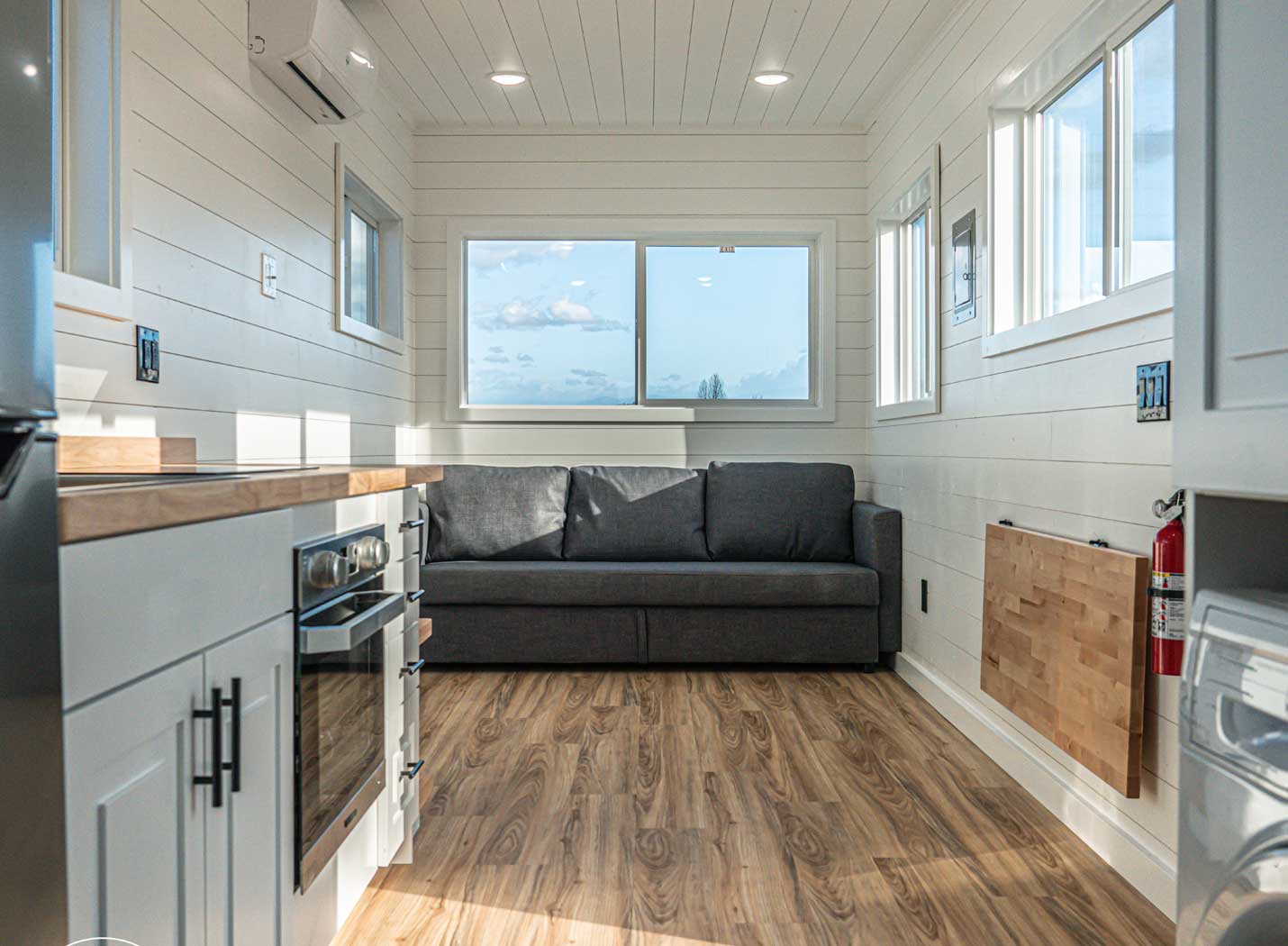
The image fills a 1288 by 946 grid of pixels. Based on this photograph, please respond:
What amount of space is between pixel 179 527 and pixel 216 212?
1.85 m

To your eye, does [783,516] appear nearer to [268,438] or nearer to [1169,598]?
[268,438]

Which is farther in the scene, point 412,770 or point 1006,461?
point 1006,461

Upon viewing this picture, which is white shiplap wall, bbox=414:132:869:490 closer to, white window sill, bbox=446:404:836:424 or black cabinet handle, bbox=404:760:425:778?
white window sill, bbox=446:404:836:424

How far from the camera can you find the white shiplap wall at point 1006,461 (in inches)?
80.8

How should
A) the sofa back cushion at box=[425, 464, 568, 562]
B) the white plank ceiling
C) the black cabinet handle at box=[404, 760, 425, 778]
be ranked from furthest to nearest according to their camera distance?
the sofa back cushion at box=[425, 464, 568, 562], the white plank ceiling, the black cabinet handle at box=[404, 760, 425, 778]

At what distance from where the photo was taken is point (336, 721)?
63.4 inches

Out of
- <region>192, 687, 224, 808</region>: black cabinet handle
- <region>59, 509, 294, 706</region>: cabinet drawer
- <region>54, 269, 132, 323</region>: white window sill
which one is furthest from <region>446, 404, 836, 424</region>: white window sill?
→ <region>192, 687, 224, 808</region>: black cabinet handle

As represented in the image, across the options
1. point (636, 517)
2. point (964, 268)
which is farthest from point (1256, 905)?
point (636, 517)

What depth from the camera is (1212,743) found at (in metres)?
1.05

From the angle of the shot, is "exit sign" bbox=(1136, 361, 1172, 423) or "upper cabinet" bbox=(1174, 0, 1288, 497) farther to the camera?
"exit sign" bbox=(1136, 361, 1172, 423)

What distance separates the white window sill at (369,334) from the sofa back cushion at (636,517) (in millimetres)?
1095

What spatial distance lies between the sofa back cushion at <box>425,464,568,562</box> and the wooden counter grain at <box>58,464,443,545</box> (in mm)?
2719

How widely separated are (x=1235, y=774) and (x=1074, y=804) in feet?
4.97

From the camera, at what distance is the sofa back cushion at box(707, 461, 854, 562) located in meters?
4.45
